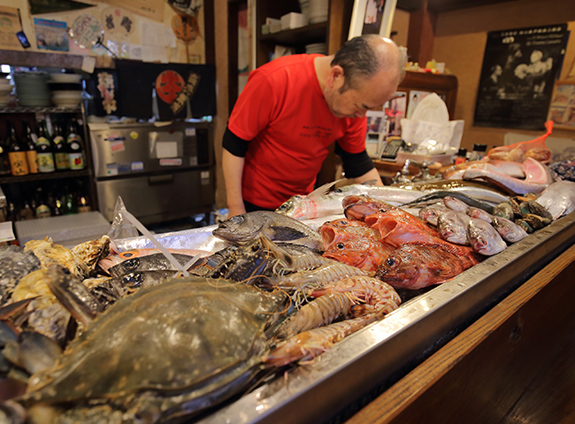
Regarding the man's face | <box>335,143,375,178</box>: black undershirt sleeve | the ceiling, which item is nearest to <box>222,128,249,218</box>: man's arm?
the man's face

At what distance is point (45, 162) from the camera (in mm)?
→ 4352

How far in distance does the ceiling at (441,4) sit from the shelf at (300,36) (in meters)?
1.72

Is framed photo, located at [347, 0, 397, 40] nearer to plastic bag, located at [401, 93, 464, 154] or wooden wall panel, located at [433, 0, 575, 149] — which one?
plastic bag, located at [401, 93, 464, 154]

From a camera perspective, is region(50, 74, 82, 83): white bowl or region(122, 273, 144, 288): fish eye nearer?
region(122, 273, 144, 288): fish eye

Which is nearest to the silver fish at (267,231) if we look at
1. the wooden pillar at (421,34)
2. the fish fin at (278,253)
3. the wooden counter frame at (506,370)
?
the fish fin at (278,253)

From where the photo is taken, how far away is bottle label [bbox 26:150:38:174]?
13.9 feet

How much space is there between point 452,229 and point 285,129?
1.47 m

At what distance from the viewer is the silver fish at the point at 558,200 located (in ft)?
6.42

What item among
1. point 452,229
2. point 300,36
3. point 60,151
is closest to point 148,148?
point 60,151

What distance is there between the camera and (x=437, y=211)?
1556 millimetres

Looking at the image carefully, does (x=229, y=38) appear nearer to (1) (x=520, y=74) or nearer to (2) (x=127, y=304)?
(1) (x=520, y=74)

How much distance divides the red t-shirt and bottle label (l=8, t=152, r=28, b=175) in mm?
3015

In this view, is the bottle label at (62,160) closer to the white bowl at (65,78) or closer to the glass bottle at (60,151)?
the glass bottle at (60,151)

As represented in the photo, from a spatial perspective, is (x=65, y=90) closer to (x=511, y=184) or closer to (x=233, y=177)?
(x=233, y=177)
